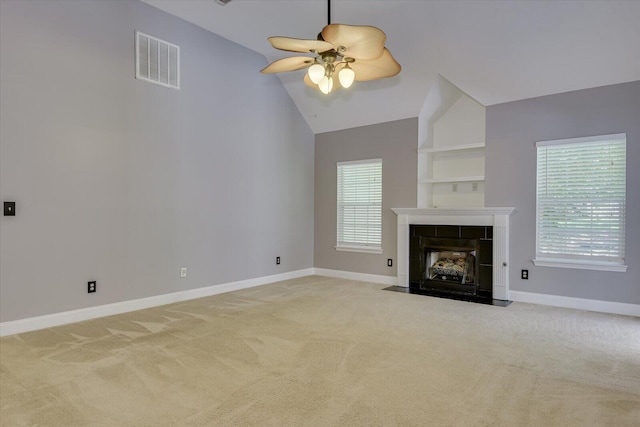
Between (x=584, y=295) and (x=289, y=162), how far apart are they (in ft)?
14.5

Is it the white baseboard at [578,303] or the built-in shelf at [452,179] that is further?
the built-in shelf at [452,179]

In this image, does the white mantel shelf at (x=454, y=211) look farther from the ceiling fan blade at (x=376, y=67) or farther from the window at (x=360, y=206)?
the ceiling fan blade at (x=376, y=67)

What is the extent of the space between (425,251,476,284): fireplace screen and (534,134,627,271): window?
83 cm

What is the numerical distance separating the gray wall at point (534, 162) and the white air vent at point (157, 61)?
4.04 meters

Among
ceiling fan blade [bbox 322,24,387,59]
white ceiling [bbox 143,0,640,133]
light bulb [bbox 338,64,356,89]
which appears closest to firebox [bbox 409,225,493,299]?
white ceiling [bbox 143,0,640,133]

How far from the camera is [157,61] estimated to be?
434 cm

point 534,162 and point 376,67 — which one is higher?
point 376,67

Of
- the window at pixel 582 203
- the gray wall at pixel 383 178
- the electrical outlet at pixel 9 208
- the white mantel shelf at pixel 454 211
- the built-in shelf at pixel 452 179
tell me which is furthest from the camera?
the gray wall at pixel 383 178

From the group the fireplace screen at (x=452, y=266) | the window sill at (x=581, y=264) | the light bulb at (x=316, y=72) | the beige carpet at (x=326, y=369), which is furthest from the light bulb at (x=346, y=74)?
the window sill at (x=581, y=264)

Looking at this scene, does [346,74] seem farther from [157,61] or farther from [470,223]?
[470,223]

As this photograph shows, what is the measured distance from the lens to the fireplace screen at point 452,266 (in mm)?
5148

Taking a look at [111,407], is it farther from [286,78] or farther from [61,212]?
[286,78]

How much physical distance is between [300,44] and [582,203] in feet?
12.3

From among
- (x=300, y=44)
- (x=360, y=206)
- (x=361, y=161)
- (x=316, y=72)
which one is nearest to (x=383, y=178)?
(x=361, y=161)
